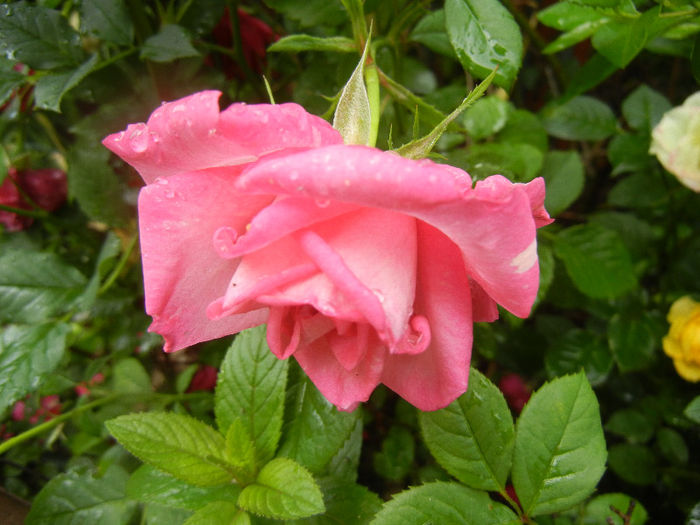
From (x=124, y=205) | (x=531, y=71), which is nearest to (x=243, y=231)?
(x=124, y=205)

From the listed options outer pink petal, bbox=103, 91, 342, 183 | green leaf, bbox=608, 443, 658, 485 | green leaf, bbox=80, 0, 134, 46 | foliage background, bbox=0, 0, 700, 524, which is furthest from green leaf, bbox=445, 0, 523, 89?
green leaf, bbox=608, 443, 658, 485

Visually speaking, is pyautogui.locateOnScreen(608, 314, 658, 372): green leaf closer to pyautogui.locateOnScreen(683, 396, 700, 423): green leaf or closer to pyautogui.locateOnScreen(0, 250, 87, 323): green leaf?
pyautogui.locateOnScreen(683, 396, 700, 423): green leaf

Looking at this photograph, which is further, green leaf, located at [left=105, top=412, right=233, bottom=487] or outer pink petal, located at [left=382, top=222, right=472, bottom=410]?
green leaf, located at [left=105, top=412, right=233, bottom=487]

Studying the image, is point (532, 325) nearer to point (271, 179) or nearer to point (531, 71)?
point (531, 71)

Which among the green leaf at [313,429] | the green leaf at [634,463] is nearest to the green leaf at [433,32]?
the green leaf at [313,429]

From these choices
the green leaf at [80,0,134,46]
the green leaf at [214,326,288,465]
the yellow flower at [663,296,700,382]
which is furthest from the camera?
the yellow flower at [663,296,700,382]

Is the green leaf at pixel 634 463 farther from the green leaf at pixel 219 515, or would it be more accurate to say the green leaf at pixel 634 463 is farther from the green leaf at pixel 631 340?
the green leaf at pixel 219 515
